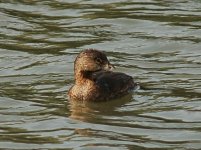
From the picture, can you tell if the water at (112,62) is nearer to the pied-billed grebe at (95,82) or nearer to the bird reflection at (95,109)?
the bird reflection at (95,109)

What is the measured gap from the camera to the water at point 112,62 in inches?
510

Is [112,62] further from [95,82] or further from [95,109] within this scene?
[95,109]

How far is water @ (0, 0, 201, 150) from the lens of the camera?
42.5 feet

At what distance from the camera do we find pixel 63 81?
1614 cm

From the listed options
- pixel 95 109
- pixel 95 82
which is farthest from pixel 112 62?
pixel 95 109

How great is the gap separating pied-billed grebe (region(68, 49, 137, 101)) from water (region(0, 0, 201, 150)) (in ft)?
→ 0.51

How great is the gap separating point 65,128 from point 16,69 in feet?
11.7

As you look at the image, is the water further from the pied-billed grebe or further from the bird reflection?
the pied-billed grebe

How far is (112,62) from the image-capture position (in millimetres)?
17141

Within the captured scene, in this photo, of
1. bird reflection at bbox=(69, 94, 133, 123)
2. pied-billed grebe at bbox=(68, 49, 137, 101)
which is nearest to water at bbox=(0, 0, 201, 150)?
bird reflection at bbox=(69, 94, 133, 123)

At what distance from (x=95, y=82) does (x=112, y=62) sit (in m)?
1.82

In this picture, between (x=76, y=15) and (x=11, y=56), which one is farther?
(x=76, y=15)

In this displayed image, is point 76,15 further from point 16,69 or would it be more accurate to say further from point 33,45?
point 16,69

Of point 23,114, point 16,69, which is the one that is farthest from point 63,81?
point 23,114
